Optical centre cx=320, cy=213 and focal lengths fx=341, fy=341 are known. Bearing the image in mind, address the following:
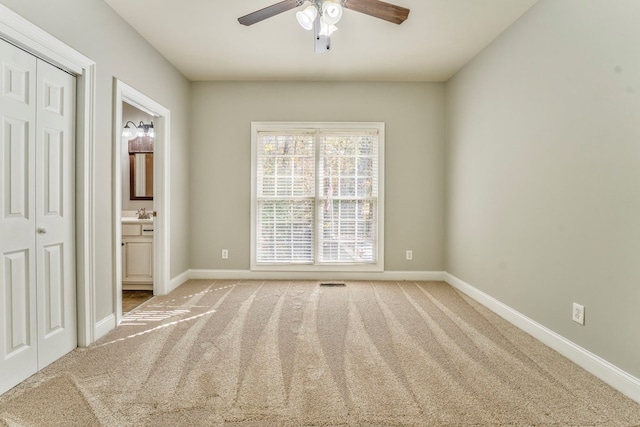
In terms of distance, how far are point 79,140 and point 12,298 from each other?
1.15 m

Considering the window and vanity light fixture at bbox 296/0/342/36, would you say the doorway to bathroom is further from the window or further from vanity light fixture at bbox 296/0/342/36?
vanity light fixture at bbox 296/0/342/36

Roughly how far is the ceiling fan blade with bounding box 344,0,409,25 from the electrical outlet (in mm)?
2278

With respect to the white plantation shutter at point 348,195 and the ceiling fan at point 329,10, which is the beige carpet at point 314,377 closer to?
the white plantation shutter at point 348,195

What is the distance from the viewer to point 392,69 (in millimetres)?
4121

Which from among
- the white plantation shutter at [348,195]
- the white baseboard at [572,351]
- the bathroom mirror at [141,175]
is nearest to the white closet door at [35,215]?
the bathroom mirror at [141,175]

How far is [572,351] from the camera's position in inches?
91.7

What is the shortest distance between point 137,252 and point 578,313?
4.31 metres

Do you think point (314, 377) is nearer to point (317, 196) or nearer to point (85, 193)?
point (85, 193)

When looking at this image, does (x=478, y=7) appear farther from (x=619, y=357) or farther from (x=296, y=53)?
(x=619, y=357)

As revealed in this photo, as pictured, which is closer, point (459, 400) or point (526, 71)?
point (459, 400)

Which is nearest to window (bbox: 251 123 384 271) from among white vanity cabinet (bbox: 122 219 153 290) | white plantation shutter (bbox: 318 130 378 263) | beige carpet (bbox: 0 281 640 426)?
white plantation shutter (bbox: 318 130 378 263)

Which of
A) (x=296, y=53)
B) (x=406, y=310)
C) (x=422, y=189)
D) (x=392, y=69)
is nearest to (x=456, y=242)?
(x=422, y=189)

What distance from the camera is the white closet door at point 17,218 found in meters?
1.91

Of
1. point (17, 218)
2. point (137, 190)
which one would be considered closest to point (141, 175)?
point (137, 190)
